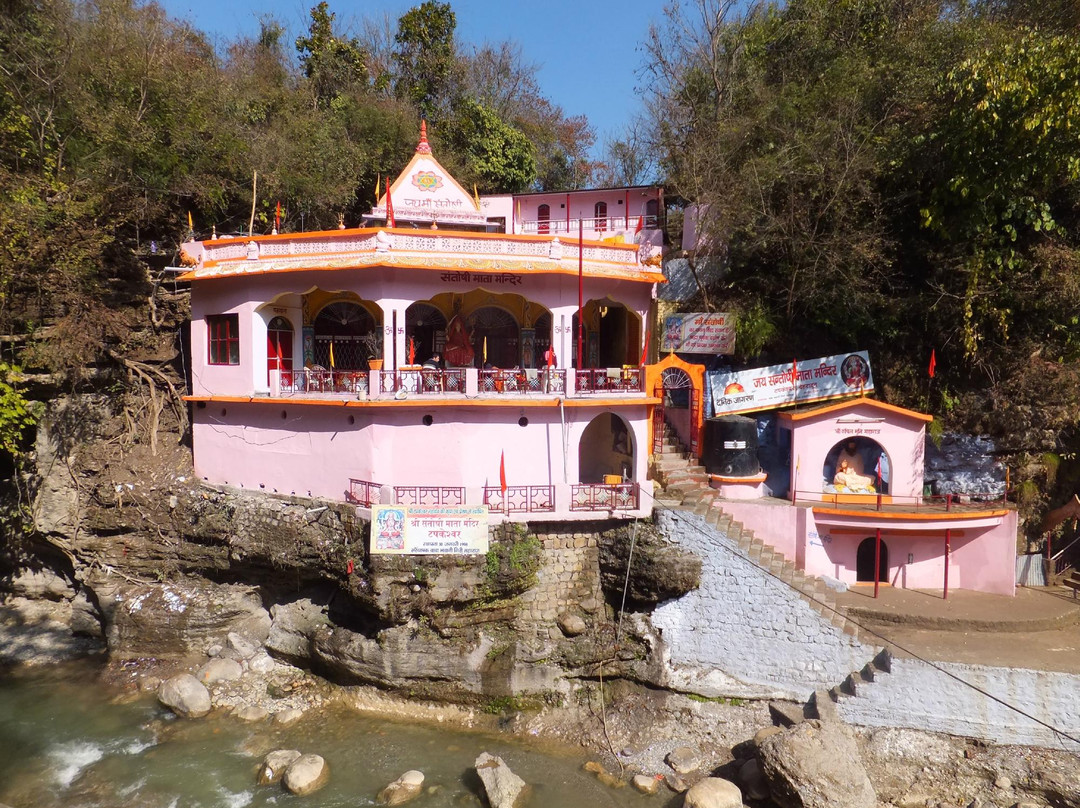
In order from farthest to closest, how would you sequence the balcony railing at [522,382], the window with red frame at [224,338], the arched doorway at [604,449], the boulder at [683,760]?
1. the arched doorway at [604,449]
2. the window with red frame at [224,338]
3. the balcony railing at [522,382]
4. the boulder at [683,760]

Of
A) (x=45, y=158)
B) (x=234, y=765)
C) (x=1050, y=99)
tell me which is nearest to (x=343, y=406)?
(x=234, y=765)

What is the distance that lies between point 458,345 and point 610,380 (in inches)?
200

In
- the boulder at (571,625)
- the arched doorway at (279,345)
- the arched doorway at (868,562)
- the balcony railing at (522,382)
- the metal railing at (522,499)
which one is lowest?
the boulder at (571,625)

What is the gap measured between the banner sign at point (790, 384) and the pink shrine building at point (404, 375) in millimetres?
2543

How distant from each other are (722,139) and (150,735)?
22.2 m

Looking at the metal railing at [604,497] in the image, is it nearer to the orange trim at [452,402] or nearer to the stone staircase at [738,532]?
the stone staircase at [738,532]

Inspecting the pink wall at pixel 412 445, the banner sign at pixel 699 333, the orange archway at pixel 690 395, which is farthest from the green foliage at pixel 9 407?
the banner sign at pixel 699 333

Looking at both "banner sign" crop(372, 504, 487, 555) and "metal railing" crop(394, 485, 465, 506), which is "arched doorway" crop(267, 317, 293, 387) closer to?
"metal railing" crop(394, 485, 465, 506)

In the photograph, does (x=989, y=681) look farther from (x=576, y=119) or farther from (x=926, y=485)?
(x=576, y=119)

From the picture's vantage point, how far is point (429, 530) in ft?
42.5

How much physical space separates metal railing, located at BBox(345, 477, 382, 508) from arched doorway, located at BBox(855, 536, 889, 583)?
12.0 meters

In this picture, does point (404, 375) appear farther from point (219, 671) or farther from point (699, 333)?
point (699, 333)

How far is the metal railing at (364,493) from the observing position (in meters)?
13.7

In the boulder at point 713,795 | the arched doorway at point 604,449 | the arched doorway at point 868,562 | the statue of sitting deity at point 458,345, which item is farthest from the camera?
the arched doorway at point 604,449
